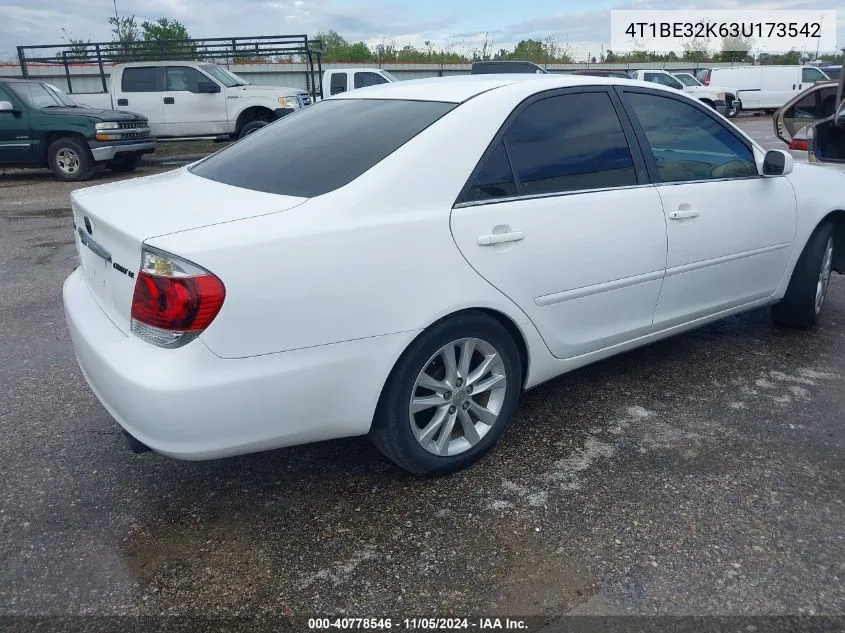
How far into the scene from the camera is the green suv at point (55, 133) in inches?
474

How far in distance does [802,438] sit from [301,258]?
2.38 meters

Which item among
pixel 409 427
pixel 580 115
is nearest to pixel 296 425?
pixel 409 427

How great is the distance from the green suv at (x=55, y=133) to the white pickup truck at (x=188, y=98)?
6.75 feet

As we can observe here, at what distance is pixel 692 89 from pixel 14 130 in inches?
780

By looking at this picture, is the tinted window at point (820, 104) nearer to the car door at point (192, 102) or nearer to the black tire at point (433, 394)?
the black tire at point (433, 394)

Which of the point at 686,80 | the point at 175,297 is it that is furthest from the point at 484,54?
the point at 175,297

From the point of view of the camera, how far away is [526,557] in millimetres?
2453

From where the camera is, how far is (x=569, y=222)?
10.0ft

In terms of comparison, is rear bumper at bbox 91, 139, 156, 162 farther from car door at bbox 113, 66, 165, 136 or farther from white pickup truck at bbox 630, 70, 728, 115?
white pickup truck at bbox 630, 70, 728, 115

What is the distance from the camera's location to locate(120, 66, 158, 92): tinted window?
581 inches

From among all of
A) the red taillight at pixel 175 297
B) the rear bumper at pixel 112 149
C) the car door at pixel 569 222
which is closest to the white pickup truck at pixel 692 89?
the rear bumper at pixel 112 149

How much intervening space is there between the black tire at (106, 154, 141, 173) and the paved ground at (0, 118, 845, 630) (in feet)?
34.0

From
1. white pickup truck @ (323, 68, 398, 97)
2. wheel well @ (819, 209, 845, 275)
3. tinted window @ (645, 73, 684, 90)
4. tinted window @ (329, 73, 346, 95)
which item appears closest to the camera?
wheel well @ (819, 209, 845, 275)

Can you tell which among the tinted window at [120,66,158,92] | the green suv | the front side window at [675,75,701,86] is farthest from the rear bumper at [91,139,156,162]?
the front side window at [675,75,701,86]
